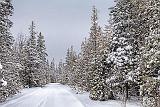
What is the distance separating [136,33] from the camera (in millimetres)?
28078

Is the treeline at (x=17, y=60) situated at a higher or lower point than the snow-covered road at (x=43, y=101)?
higher

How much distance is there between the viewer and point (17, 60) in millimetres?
63062

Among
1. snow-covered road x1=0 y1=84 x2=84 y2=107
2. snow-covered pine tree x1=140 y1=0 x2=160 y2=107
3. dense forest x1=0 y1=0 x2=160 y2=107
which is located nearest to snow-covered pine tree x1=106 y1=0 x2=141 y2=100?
dense forest x1=0 y1=0 x2=160 y2=107

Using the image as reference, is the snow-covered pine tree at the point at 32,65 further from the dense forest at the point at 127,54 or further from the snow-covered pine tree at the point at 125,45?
the snow-covered pine tree at the point at 125,45

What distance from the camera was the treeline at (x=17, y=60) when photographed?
88.2 ft

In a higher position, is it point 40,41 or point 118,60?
→ point 40,41

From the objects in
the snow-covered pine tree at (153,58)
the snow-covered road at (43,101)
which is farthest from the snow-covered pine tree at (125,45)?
the snow-covered pine tree at (153,58)

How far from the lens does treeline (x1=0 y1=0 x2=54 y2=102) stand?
26.9 meters

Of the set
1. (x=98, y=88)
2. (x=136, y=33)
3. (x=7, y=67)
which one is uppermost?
(x=136, y=33)

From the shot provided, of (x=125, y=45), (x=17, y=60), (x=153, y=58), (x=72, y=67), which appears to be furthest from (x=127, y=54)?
(x=72, y=67)

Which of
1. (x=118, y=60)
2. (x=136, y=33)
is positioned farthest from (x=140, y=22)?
(x=118, y=60)

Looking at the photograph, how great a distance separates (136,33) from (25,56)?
4349cm

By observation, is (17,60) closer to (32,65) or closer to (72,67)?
(32,65)

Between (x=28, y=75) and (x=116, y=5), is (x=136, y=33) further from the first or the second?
(x=28, y=75)
